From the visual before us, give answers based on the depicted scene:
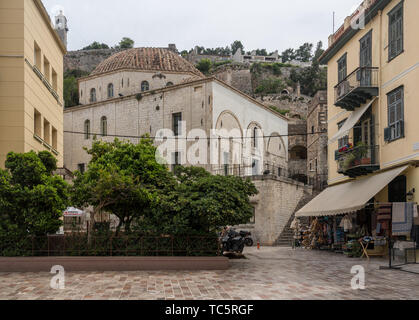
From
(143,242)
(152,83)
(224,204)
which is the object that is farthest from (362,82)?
(152,83)

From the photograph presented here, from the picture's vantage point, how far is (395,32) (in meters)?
16.2

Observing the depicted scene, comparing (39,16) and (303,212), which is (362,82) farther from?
(39,16)

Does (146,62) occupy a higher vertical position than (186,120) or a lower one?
higher

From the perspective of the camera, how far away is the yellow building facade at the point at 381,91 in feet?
49.2

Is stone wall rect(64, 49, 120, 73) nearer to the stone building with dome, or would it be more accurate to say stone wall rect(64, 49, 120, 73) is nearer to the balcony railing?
the stone building with dome

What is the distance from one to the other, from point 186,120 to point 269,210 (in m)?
9.10

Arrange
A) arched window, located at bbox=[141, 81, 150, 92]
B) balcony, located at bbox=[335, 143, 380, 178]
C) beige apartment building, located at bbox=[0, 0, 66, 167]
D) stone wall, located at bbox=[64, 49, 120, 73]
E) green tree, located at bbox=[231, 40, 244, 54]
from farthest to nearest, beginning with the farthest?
1. green tree, located at bbox=[231, 40, 244, 54]
2. stone wall, located at bbox=[64, 49, 120, 73]
3. arched window, located at bbox=[141, 81, 150, 92]
4. balcony, located at bbox=[335, 143, 380, 178]
5. beige apartment building, located at bbox=[0, 0, 66, 167]

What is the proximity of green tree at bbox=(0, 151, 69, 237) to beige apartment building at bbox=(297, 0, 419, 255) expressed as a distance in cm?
975

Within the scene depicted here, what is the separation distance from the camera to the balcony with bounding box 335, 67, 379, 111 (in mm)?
17375

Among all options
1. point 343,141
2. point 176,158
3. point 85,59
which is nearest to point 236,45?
point 85,59

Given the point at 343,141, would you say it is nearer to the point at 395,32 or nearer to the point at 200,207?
the point at 395,32

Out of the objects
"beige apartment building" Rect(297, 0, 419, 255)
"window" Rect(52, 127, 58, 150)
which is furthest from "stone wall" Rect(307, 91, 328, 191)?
"window" Rect(52, 127, 58, 150)

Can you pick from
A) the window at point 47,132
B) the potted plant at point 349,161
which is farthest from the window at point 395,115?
the window at point 47,132
